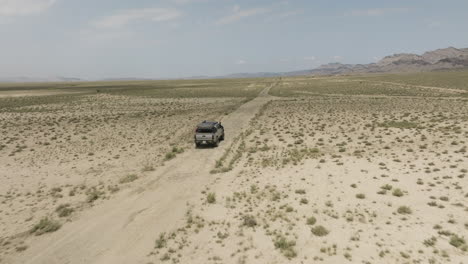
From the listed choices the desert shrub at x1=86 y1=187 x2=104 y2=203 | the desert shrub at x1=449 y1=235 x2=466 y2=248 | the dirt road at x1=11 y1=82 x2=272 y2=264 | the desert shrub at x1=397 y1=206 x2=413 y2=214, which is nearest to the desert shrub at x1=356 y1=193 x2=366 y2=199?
the desert shrub at x1=397 y1=206 x2=413 y2=214

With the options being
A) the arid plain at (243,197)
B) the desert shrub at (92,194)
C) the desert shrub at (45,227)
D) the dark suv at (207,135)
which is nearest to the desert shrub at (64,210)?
the arid plain at (243,197)

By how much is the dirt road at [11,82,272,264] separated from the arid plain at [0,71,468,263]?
6 cm

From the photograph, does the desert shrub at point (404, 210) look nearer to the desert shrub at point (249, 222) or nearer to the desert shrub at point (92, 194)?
the desert shrub at point (249, 222)

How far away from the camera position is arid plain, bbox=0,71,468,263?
11922 mm

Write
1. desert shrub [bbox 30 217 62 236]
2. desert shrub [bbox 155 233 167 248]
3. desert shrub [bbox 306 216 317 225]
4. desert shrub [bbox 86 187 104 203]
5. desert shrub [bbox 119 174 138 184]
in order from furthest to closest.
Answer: desert shrub [bbox 119 174 138 184], desert shrub [bbox 86 187 104 203], desert shrub [bbox 30 217 62 236], desert shrub [bbox 306 216 317 225], desert shrub [bbox 155 233 167 248]

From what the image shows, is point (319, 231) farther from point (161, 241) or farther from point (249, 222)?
point (161, 241)

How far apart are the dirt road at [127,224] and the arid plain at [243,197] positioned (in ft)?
0.20

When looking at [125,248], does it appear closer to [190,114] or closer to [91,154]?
[91,154]

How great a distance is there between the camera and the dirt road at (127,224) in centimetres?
1209

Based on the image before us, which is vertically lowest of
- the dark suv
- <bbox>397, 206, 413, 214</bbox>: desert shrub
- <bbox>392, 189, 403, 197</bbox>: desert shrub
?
<bbox>397, 206, 413, 214</bbox>: desert shrub

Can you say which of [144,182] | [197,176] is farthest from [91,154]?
[197,176]

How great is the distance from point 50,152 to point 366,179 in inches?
1069

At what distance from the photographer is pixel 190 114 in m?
50.3

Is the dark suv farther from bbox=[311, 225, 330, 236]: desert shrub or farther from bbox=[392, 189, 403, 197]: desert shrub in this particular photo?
bbox=[311, 225, 330, 236]: desert shrub
